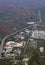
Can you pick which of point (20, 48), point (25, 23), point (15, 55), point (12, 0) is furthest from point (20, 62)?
point (12, 0)

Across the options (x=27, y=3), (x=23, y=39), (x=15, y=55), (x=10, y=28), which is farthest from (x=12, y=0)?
(x=15, y=55)

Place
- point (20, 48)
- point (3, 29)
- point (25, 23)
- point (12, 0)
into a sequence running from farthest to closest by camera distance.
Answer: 1. point (12, 0)
2. point (25, 23)
3. point (3, 29)
4. point (20, 48)

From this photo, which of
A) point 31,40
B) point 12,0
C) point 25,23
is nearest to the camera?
point 31,40

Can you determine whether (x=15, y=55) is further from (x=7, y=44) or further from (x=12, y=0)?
(x=12, y=0)

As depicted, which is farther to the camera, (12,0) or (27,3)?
(12,0)

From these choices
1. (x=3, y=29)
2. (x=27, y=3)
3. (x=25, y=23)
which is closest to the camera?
(x=3, y=29)

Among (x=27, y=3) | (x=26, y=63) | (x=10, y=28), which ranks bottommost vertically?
(x=26, y=63)

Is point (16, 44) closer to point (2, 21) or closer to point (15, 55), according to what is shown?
point (15, 55)

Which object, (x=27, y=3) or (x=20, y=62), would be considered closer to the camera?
(x=20, y=62)

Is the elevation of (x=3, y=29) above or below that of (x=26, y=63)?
above
